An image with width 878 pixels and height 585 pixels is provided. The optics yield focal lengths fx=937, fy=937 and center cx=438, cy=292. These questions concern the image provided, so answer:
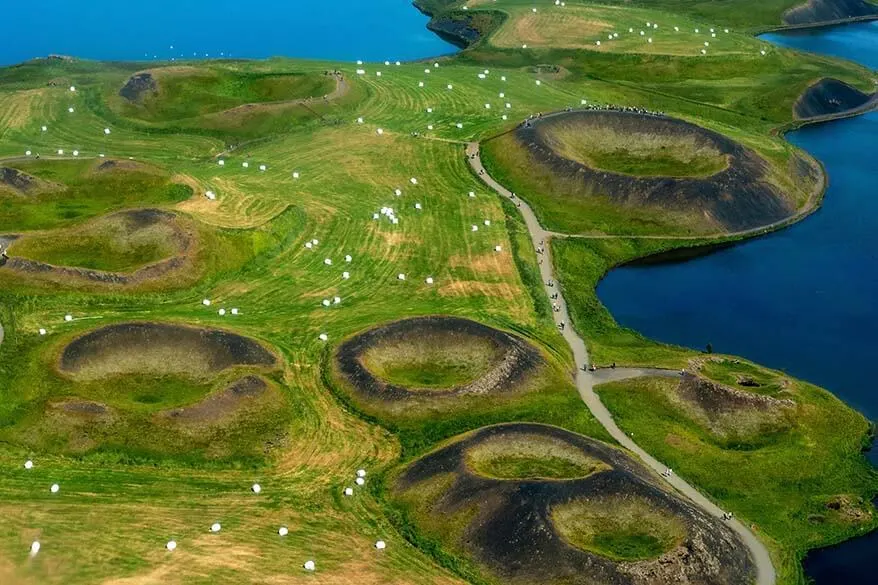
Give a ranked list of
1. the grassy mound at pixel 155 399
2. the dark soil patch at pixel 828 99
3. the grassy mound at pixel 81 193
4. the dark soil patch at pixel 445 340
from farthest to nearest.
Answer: the dark soil patch at pixel 828 99, the grassy mound at pixel 81 193, the dark soil patch at pixel 445 340, the grassy mound at pixel 155 399

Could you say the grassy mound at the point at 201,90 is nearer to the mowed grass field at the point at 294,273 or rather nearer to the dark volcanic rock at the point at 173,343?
the mowed grass field at the point at 294,273

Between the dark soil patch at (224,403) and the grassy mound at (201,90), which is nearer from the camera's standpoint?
the dark soil patch at (224,403)

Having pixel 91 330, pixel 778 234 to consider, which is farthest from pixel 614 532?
pixel 778 234

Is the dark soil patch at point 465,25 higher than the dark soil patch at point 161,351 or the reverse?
higher

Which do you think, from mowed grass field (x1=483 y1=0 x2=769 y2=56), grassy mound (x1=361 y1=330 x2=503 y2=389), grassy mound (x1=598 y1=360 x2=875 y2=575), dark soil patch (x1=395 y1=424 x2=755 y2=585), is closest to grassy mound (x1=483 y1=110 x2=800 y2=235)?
grassy mound (x1=361 y1=330 x2=503 y2=389)

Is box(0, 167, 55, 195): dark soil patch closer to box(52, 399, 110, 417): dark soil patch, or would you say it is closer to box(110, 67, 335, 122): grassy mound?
box(110, 67, 335, 122): grassy mound

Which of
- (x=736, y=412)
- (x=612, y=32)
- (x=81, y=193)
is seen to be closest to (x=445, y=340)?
(x=736, y=412)

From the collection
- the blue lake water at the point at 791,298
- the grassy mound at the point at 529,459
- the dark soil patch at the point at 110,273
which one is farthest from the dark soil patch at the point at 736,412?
the dark soil patch at the point at 110,273
